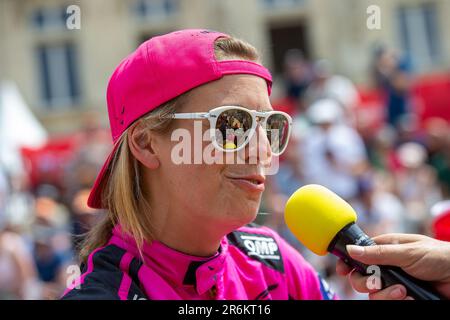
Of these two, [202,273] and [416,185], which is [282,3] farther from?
[202,273]

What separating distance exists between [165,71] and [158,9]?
1906cm

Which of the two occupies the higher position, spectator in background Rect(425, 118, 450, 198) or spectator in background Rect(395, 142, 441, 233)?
spectator in background Rect(425, 118, 450, 198)

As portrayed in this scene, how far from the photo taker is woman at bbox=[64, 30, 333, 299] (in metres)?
2.45

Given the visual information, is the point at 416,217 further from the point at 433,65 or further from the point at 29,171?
the point at 433,65

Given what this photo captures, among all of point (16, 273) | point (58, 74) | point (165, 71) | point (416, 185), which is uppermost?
point (58, 74)

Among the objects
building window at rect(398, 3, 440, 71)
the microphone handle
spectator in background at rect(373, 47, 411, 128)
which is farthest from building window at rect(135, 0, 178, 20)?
the microphone handle

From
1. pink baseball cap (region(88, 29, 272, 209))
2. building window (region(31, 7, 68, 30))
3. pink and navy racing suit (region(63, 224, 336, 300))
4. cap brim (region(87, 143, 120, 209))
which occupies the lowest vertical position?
pink and navy racing suit (region(63, 224, 336, 300))

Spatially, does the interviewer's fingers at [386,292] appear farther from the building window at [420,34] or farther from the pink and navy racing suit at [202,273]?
the building window at [420,34]

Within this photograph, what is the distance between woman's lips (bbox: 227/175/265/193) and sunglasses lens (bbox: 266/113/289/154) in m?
0.16

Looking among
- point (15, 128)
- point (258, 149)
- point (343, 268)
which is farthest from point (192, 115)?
point (15, 128)

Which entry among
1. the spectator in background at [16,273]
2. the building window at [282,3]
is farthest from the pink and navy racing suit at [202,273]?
the building window at [282,3]

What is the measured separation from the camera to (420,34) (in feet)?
64.4

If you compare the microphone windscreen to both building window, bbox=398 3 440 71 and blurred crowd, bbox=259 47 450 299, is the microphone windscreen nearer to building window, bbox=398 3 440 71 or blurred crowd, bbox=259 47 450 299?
blurred crowd, bbox=259 47 450 299
